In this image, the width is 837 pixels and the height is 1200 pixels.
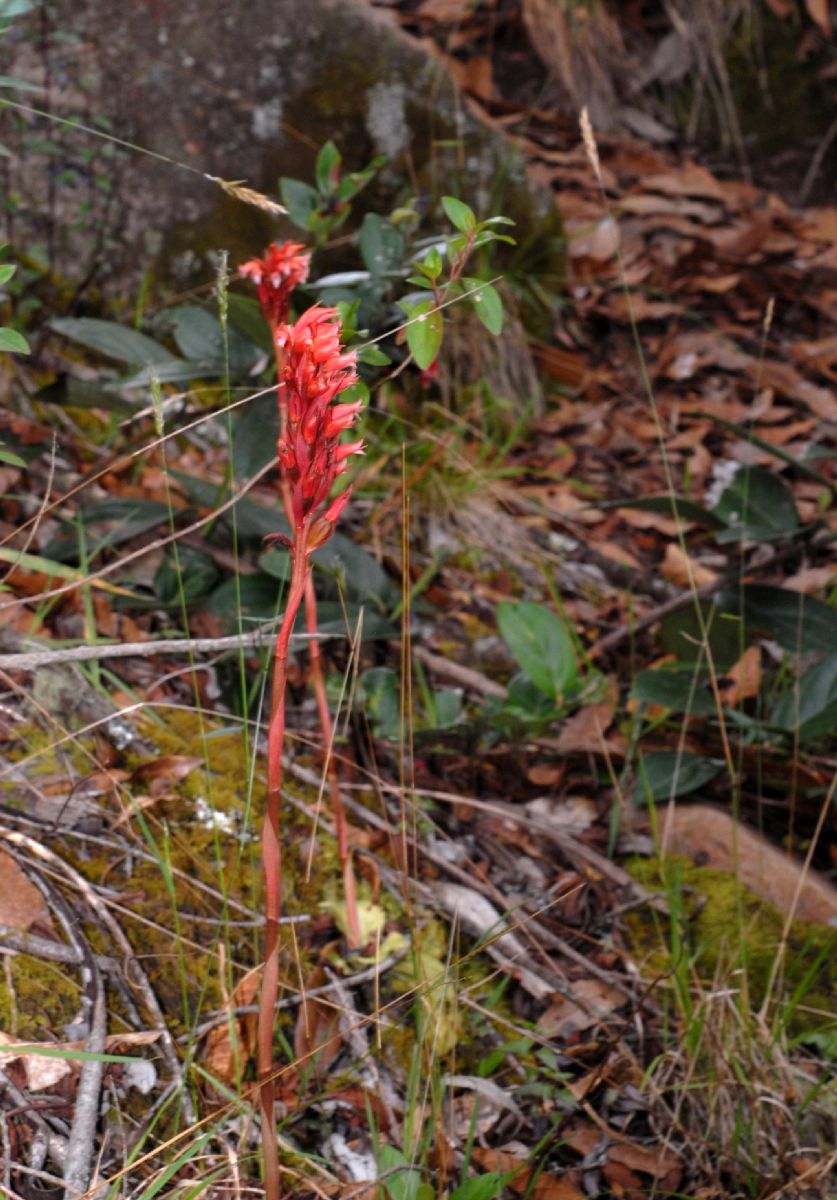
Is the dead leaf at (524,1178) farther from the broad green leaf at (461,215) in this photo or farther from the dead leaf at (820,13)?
the dead leaf at (820,13)

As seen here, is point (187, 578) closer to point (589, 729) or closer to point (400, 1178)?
point (589, 729)

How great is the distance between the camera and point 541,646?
1878 mm

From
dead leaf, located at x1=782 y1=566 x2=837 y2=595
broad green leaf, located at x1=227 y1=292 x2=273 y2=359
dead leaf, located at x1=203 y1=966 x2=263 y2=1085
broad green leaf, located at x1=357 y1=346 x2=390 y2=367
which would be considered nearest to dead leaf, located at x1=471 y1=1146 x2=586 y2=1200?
dead leaf, located at x1=203 y1=966 x2=263 y2=1085

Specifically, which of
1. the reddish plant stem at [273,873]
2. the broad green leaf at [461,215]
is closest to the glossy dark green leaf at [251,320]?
the broad green leaf at [461,215]

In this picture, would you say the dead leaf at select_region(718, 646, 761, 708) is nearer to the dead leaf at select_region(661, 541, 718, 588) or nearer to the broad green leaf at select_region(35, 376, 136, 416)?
the dead leaf at select_region(661, 541, 718, 588)

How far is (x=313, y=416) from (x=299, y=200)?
1.05 m

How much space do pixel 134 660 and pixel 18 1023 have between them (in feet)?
2.35

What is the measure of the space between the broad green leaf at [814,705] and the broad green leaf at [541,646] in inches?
14.0

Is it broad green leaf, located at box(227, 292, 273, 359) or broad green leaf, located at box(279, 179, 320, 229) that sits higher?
broad green leaf, located at box(279, 179, 320, 229)

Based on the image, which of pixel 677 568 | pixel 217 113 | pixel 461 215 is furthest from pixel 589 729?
pixel 217 113

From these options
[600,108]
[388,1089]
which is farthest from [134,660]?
[600,108]

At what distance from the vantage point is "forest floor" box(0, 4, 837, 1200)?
1247 millimetres

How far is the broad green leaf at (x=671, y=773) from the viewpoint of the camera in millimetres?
1859

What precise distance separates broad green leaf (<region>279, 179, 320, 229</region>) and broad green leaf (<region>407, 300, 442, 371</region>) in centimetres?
57
